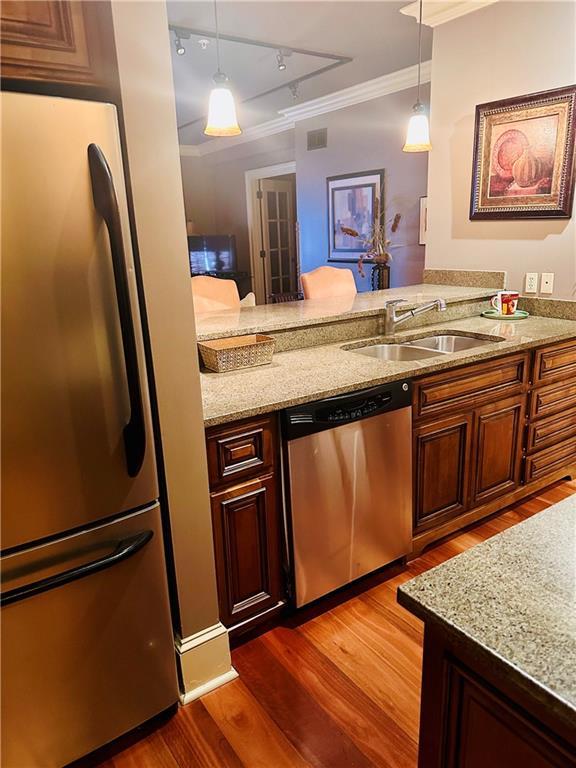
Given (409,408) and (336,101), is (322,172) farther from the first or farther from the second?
(409,408)

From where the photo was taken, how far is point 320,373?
80.1 inches

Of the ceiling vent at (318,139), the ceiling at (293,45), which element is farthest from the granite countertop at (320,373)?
the ceiling vent at (318,139)

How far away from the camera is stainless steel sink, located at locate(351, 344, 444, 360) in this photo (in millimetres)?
2609

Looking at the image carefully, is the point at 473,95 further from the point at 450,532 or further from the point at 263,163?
the point at 263,163

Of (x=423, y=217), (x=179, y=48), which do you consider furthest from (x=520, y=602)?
(x=423, y=217)

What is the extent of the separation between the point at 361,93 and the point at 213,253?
3.18 metres

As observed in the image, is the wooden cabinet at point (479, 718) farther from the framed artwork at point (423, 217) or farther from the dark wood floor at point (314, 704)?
the framed artwork at point (423, 217)

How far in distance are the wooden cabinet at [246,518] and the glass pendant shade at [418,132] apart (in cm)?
218

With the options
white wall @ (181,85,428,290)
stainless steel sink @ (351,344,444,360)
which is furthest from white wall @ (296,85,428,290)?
stainless steel sink @ (351,344,444,360)

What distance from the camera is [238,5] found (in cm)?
308

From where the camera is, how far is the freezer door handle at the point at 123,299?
3.76 ft

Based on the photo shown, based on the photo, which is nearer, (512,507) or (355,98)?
(512,507)

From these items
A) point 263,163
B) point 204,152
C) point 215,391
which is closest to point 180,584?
point 215,391

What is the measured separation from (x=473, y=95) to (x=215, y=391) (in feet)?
8.11
